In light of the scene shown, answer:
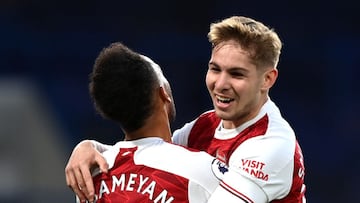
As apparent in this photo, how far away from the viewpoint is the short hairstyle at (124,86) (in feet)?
9.73

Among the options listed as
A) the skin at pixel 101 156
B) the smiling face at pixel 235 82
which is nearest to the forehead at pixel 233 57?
the smiling face at pixel 235 82

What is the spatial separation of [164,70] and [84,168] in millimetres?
4312

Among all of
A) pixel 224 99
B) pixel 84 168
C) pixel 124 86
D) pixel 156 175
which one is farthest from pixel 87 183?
pixel 224 99

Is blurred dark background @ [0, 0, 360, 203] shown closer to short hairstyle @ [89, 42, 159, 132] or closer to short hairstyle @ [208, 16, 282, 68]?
short hairstyle @ [208, 16, 282, 68]

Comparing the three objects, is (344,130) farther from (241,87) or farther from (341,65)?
(241,87)

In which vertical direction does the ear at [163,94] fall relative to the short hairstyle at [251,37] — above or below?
below

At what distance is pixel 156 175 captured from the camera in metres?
2.96

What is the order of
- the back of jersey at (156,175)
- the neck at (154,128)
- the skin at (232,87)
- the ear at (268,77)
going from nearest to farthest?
1. the back of jersey at (156,175)
2. the neck at (154,128)
3. the skin at (232,87)
4. the ear at (268,77)

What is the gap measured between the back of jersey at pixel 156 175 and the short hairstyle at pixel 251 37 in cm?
50

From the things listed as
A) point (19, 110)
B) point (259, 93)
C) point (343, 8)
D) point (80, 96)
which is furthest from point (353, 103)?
point (259, 93)

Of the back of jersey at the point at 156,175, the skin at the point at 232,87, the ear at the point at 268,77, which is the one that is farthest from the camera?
the ear at the point at 268,77

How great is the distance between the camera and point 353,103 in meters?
7.45

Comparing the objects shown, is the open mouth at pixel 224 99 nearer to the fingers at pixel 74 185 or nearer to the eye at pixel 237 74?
the eye at pixel 237 74

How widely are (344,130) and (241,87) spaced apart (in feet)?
14.6
